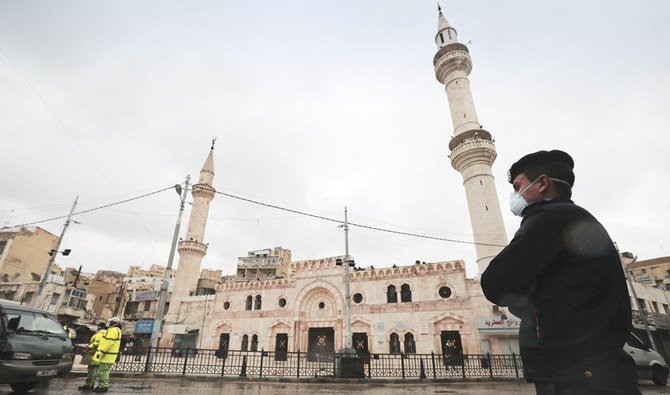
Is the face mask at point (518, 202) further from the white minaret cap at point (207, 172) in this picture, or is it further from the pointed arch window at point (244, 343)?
the white minaret cap at point (207, 172)

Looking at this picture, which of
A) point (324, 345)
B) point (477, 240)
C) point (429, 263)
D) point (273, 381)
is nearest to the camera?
point (273, 381)

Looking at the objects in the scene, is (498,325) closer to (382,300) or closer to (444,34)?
(382,300)

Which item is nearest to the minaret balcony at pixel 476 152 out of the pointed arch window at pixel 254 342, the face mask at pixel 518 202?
the pointed arch window at pixel 254 342

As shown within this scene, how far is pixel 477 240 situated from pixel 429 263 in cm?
392

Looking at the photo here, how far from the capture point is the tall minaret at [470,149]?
850 inches

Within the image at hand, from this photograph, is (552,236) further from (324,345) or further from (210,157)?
(210,157)

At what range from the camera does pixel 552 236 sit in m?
1.61

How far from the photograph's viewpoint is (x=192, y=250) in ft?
102

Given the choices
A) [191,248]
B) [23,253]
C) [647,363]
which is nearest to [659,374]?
[647,363]

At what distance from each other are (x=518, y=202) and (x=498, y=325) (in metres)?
21.6

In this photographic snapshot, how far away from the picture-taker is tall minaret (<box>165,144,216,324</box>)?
3055cm

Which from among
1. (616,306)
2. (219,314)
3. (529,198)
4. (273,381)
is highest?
(219,314)

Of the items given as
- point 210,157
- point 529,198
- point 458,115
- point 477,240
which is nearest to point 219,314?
point 210,157

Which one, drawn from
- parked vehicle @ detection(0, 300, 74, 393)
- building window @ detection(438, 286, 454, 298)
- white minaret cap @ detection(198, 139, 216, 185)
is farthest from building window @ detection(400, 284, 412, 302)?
white minaret cap @ detection(198, 139, 216, 185)
